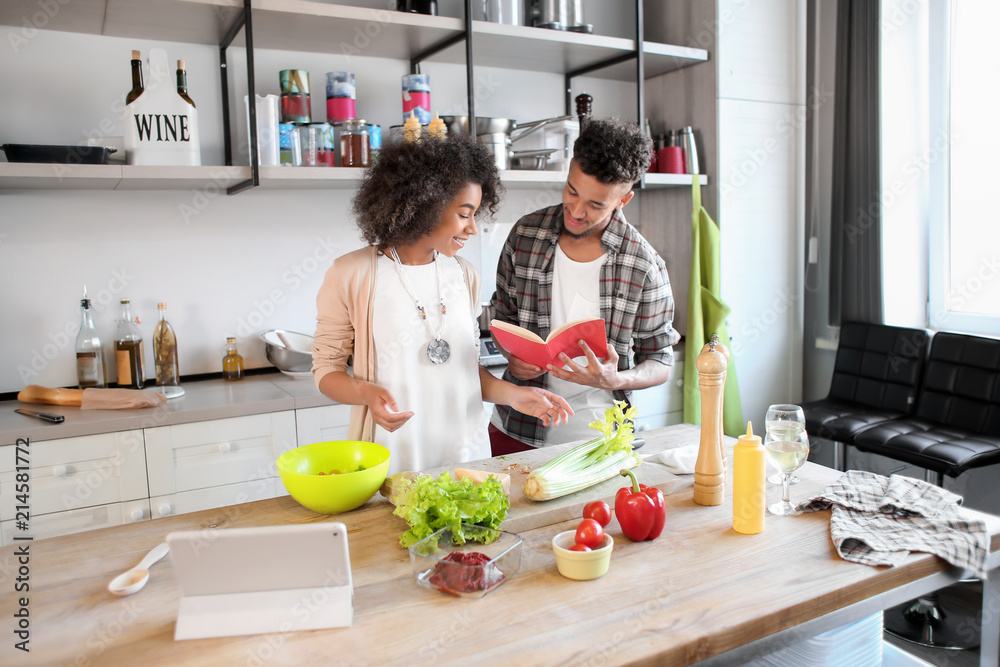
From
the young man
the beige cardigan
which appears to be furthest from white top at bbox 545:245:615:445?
the beige cardigan

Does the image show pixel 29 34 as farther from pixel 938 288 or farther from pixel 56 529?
pixel 938 288

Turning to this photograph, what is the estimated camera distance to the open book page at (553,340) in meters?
1.70

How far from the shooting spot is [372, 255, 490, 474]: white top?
70.8 inches

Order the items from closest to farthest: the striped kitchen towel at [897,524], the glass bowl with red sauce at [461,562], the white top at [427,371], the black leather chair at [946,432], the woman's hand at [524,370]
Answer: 1. the glass bowl with red sauce at [461,562]
2. the striped kitchen towel at [897,524]
3. the white top at [427,371]
4. the woman's hand at [524,370]
5. the black leather chair at [946,432]

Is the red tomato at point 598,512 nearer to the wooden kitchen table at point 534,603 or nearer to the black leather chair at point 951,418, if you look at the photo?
the wooden kitchen table at point 534,603

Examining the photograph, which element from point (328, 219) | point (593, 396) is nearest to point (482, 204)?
point (593, 396)

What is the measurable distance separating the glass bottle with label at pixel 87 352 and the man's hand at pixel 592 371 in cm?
181

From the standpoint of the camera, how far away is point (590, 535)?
1.21 meters

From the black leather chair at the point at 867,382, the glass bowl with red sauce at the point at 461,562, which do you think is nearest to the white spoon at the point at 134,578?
the glass bowl with red sauce at the point at 461,562

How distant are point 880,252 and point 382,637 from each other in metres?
3.13

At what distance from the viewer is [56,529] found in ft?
7.51

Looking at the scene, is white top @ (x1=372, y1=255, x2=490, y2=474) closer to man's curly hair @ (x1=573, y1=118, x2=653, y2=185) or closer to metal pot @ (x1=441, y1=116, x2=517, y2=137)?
man's curly hair @ (x1=573, y1=118, x2=653, y2=185)

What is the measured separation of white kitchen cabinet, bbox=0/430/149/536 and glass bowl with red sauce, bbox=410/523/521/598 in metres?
1.54

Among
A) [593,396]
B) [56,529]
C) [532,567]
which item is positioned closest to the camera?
[532,567]
